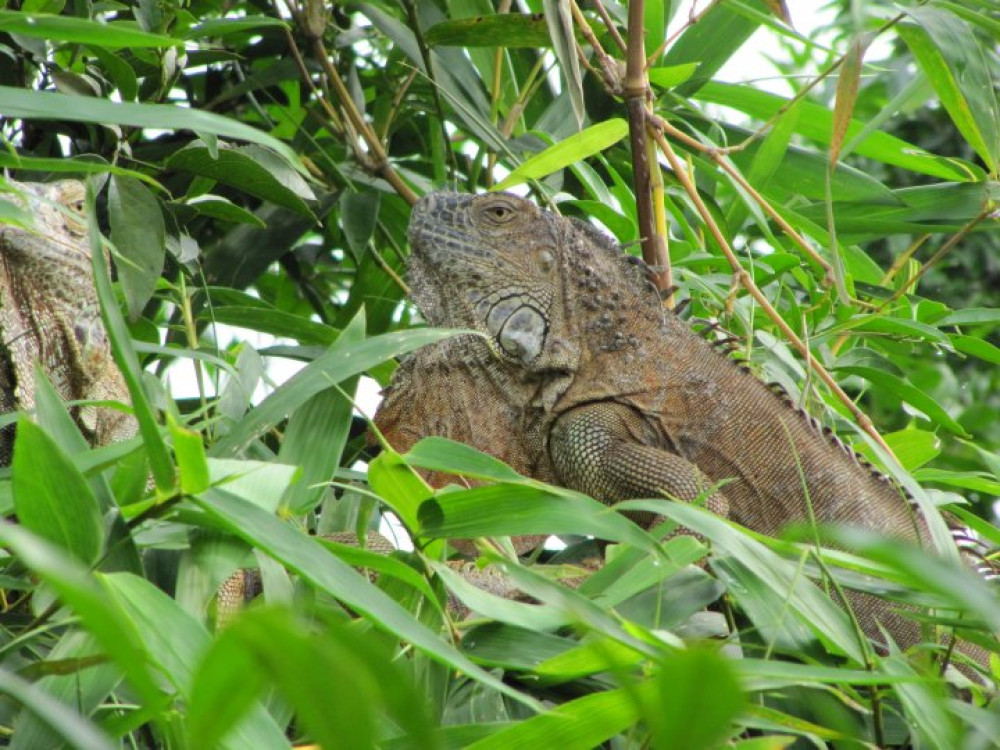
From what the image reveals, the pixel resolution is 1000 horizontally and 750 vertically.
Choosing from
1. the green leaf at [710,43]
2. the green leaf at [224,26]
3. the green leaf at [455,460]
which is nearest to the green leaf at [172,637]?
the green leaf at [455,460]

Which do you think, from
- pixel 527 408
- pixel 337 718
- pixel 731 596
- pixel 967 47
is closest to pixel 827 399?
pixel 527 408

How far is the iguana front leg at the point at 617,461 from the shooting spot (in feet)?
9.23

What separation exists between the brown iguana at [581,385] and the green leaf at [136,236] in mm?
657

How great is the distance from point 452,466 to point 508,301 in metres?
1.40

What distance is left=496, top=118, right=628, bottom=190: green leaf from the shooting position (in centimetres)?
276

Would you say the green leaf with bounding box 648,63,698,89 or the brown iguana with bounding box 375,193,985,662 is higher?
the green leaf with bounding box 648,63,698,89

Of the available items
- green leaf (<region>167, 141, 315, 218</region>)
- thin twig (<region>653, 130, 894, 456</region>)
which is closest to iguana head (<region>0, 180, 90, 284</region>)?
green leaf (<region>167, 141, 315, 218</region>)

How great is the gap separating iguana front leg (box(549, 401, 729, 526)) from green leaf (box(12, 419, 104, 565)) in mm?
1492

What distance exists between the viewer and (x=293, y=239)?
365 centimetres

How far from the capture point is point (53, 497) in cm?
148

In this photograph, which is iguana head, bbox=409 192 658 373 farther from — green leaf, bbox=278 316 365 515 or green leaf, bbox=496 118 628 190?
green leaf, bbox=278 316 365 515

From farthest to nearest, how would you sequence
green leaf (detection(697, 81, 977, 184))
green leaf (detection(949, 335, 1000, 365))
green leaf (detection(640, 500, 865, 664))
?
1. green leaf (detection(697, 81, 977, 184))
2. green leaf (detection(949, 335, 1000, 365))
3. green leaf (detection(640, 500, 865, 664))

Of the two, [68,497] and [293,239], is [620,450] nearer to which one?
[293,239]

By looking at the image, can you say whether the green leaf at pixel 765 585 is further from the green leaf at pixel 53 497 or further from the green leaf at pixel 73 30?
the green leaf at pixel 73 30
